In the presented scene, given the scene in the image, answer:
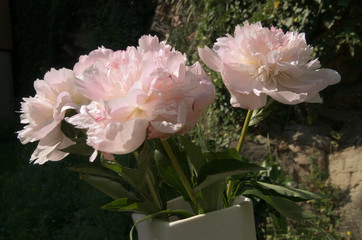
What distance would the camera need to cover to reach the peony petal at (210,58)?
24.8 inches

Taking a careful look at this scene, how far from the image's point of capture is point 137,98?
51 centimetres

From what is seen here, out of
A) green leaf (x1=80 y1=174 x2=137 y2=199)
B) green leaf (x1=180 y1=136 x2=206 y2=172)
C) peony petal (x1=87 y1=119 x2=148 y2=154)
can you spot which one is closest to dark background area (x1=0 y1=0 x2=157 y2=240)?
green leaf (x1=80 y1=174 x2=137 y2=199)

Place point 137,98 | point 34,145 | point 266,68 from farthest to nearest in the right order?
1. point 34,145
2. point 266,68
3. point 137,98

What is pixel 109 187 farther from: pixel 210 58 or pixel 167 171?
pixel 210 58

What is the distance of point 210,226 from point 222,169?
124 millimetres

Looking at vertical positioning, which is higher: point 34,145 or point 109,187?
point 109,187

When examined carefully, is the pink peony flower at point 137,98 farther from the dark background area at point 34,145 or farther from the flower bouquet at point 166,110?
the dark background area at point 34,145

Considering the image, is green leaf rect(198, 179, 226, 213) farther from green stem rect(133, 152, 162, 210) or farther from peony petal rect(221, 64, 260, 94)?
peony petal rect(221, 64, 260, 94)

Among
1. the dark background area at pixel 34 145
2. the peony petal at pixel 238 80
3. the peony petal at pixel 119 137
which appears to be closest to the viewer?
the peony petal at pixel 119 137

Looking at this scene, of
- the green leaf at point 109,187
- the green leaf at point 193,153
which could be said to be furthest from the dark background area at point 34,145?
the green leaf at point 193,153

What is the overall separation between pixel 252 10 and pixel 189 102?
2688mm

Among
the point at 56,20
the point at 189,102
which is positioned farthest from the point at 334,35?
the point at 56,20

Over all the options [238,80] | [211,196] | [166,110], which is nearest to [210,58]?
[238,80]

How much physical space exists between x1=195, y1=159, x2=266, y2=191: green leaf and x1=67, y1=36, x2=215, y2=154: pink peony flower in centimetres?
10
